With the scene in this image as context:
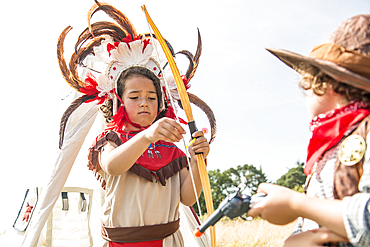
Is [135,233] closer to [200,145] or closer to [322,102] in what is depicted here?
[200,145]

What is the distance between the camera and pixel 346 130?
0.91 m

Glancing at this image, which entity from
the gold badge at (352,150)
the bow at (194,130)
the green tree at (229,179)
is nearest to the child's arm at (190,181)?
the bow at (194,130)

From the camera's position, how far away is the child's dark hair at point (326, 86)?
0.92 meters

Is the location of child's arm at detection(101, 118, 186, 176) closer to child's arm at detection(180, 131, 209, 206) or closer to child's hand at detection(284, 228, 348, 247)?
child's arm at detection(180, 131, 209, 206)

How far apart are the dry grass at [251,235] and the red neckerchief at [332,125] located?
12.2 feet

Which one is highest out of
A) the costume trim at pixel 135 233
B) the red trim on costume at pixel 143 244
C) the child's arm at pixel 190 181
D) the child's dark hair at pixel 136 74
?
the child's dark hair at pixel 136 74

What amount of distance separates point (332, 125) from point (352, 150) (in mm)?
117

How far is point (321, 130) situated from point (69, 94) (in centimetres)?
266

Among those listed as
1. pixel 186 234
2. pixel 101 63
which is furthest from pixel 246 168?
pixel 101 63

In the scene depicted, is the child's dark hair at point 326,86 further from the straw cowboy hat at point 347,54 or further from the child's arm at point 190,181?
the child's arm at point 190,181

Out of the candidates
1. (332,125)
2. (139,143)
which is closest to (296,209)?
(332,125)

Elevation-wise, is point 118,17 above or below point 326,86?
above

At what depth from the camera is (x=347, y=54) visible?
2.85 ft

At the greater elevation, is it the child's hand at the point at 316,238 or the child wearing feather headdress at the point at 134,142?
the child wearing feather headdress at the point at 134,142
